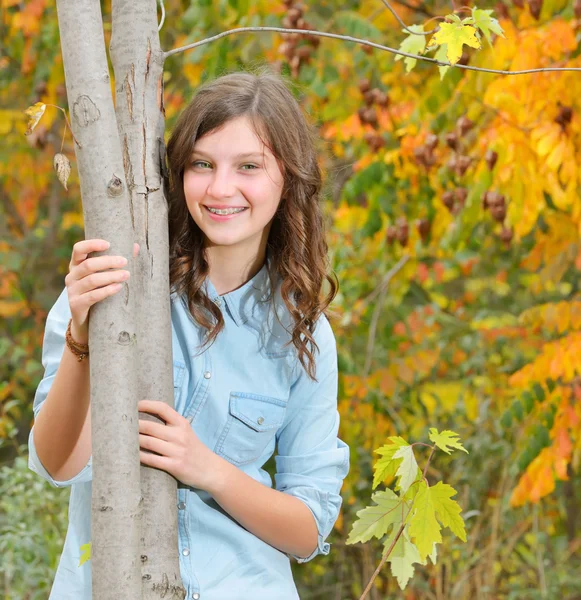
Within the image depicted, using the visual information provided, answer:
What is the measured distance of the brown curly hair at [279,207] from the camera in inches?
61.2

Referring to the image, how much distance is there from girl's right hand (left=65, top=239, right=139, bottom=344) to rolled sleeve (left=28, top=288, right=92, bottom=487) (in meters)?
0.26

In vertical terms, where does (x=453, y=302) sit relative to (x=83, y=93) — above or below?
above

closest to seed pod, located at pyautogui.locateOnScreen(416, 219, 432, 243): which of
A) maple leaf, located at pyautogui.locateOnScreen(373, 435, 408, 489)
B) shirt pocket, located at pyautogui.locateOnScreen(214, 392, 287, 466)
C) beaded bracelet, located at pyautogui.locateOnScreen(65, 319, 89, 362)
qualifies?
shirt pocket, located at pyautogui.locateOnScreen(214, 392, 287, 466)

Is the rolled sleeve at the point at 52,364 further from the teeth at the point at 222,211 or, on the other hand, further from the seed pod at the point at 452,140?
the seed pod at the point at 452,140

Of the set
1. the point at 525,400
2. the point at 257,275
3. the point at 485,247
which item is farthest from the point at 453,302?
the point at 257,275

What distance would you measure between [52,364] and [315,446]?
1.64 ft

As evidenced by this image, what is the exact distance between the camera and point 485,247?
15.9 ft

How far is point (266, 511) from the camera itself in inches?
59.0

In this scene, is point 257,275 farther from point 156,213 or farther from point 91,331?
point 91,331

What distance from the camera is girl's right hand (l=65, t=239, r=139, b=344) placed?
3.84ft

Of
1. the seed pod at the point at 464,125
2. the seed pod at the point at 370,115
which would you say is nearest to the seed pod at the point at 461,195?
the seed pod at the point at 464,125

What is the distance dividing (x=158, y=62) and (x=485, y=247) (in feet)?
12.3

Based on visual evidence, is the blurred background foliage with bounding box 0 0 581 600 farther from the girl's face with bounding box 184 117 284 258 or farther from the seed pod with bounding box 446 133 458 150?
the girl's face with bounding box 184 117 284 258

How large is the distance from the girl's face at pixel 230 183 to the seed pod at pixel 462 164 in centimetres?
170
